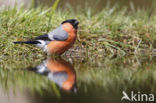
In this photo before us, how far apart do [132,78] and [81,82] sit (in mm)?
538

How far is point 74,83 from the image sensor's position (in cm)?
249

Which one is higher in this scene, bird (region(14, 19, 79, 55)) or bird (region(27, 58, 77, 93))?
bird (region(14, 19, 79, 55))

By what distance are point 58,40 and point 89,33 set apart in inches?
38.4

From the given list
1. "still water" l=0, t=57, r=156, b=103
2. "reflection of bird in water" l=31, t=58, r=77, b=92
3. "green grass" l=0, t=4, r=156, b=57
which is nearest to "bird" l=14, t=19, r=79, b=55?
"green grass" l=0, t=4, r=156, b=57

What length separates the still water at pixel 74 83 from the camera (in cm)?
206

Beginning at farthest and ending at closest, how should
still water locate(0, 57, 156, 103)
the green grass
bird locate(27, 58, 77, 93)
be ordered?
the green grass → bird locate(27, 58, 77, 93) → still water locate(0, 57, 156, 103)

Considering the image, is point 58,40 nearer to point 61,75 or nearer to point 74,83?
point 61,75

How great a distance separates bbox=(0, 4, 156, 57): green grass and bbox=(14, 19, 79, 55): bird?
0.32 metres

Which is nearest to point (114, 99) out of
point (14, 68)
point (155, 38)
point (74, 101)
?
point (74, 101)

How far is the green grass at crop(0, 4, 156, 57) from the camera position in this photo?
4.64 metres

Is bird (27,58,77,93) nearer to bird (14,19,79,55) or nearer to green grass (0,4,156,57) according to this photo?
bird (14,19,79,55)

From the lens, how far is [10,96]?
2.20 metres

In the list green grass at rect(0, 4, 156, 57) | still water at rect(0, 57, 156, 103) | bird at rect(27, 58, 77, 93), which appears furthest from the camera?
green grass at rect(0, 4, 156, 57)

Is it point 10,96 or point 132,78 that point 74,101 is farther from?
point 132,78
